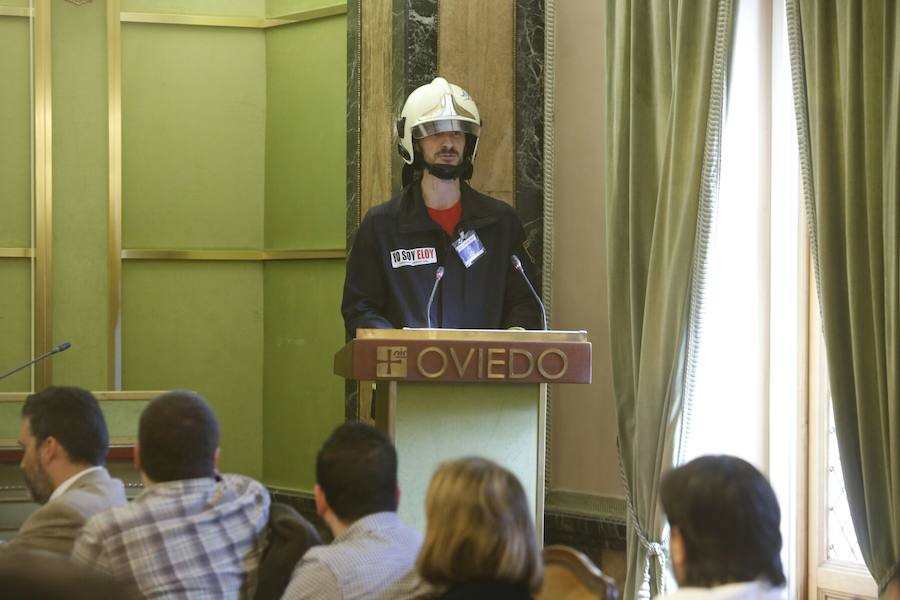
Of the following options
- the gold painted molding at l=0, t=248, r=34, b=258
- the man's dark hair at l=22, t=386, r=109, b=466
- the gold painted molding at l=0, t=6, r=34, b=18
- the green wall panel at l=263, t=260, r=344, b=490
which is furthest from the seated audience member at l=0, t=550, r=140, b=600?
the gold painted molding at l=0, t=6, r=34, b=18

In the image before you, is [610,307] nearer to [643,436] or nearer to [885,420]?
[643,436]

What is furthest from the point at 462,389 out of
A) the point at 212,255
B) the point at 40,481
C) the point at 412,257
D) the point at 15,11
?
the point at 15,11

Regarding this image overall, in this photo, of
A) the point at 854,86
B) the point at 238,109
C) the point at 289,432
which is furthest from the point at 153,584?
the point at 238,109

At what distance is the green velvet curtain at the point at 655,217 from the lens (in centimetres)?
416

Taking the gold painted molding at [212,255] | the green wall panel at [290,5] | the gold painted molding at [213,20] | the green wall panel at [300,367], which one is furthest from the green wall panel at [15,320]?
the green wall panel at [290,5]

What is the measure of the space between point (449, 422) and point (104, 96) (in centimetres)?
336

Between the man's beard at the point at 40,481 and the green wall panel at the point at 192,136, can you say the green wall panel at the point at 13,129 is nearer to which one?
the green wall panel at the point at 192,136

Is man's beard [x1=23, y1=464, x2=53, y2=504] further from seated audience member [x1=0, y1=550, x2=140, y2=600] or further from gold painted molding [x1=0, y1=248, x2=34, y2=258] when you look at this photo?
gold painted molding [x1=0, y1=248, x2=34, y2=258]

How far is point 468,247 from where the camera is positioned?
14.4 feet

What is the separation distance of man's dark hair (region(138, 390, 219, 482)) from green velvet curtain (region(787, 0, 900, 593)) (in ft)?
6.31

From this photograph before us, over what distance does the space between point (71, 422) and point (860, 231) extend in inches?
88.9

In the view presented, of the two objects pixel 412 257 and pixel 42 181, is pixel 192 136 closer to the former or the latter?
pixel 42 181

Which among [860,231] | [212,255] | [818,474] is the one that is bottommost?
[818,474]

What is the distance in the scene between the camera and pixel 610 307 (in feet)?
15.0
